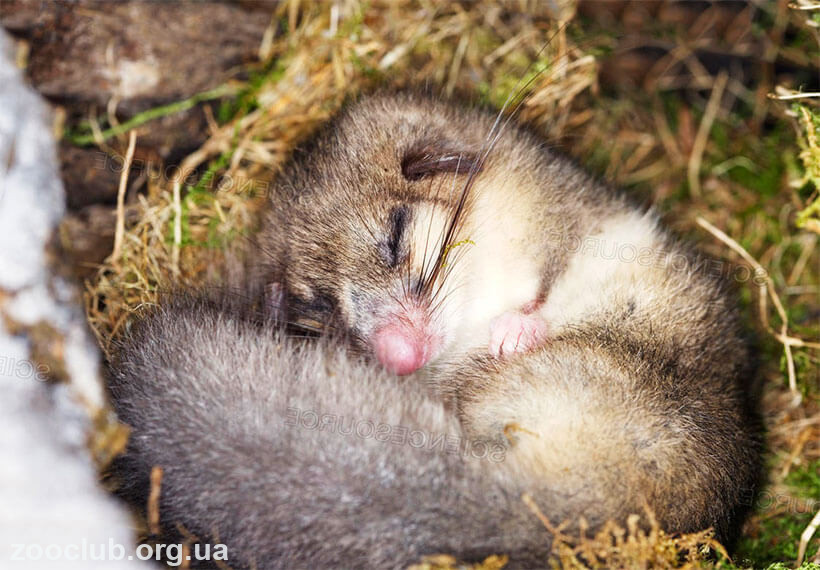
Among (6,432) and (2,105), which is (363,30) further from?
(6,432)

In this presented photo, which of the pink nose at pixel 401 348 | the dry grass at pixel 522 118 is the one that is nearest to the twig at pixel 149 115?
the dry grass at pixel 522 118

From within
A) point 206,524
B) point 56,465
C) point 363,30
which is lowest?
point 56,465

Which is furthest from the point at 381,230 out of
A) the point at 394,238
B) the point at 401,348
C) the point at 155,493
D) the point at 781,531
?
the point at 781,531

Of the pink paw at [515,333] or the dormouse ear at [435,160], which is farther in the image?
the dormouse ear at [435,160]

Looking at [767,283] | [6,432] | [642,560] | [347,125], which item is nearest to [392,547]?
[642,560]

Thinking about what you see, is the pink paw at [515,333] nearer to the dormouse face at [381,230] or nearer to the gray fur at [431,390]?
the gray fur at [431,390]

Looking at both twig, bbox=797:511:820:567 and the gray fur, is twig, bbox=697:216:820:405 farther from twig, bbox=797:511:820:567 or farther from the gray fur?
twig, bbox=797:511:820:567

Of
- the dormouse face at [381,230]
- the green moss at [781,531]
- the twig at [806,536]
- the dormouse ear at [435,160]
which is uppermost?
the dormouse ear at [435,160]

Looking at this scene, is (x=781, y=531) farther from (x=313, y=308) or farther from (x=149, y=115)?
(x=149, y=115)
